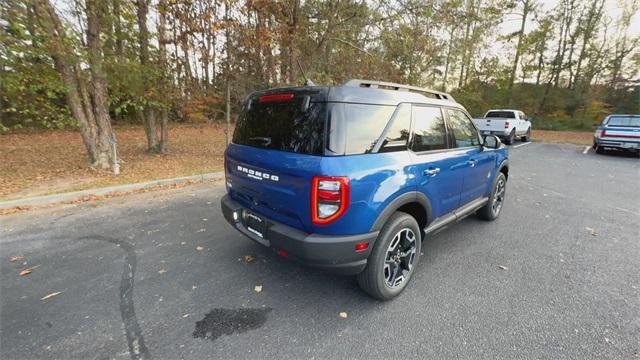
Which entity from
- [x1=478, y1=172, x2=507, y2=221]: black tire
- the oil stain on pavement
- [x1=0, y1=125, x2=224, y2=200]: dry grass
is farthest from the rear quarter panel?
[x1=0, y1=125, x2=224, y2=200]: dry grass

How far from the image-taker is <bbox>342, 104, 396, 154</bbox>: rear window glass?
2.25 m

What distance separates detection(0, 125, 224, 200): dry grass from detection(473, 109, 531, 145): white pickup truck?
41.9 feet

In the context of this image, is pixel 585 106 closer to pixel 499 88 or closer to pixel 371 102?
pixel 499 88

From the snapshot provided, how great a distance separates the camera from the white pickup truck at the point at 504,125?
14117mm

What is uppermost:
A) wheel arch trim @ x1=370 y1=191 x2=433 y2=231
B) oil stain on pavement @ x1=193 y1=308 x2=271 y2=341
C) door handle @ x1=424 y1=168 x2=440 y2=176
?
door handle @ x1=424 y1=168 x2=440 y2=176

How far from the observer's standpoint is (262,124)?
8.88ft

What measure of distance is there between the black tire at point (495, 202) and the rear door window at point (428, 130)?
1806mm

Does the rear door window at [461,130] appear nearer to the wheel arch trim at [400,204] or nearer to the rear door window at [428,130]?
the rear door window at [428,130]

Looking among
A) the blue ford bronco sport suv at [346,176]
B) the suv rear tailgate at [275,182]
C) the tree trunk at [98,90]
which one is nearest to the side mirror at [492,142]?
the blue ford bronco sport suv at [346,176]

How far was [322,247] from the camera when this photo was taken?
7.06 ft

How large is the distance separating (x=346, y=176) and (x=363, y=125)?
0.52m

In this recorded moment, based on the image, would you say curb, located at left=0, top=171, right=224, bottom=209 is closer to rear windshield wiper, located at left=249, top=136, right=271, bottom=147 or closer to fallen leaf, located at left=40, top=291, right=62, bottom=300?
Answer: fallen leaf, located at left=40, top=291, right=62, bottom=300

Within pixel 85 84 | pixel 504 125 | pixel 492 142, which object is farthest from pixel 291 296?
pixel 504 125

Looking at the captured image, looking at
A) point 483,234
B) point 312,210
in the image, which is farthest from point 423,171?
point 483,234
